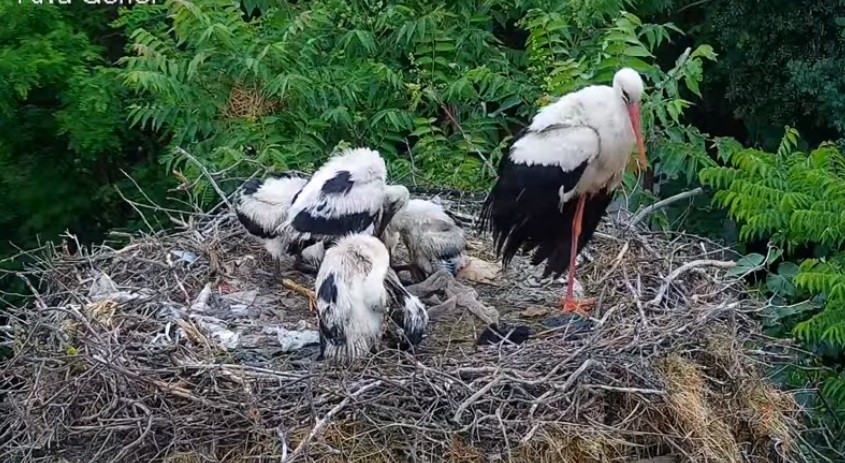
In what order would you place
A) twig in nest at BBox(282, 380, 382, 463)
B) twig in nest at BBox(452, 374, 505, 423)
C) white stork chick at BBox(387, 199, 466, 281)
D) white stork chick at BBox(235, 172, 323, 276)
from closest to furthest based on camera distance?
twig in nest at BBox(282, 380, 382, 463)
twig in nest at BBox(452, 374, 505, 423)
white stork chick at BBox(235, 172, 323, 276)
white stork chick at BBox(387, 199, 466, 281)

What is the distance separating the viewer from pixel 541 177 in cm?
531

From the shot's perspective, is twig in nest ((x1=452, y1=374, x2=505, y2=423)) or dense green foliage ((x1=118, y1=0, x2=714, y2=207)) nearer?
twig in nest ((x1=452, y1=374, x2=505, y2=423))

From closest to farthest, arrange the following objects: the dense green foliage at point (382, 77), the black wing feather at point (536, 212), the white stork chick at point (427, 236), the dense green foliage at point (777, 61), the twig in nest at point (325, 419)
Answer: the twig in nest at point (325, 419), the black wing feather at point (536, 212), the white stork chick at point (427, 236), the dense green foliage at point (382, 77), the dense green foliage at point (777, 61)

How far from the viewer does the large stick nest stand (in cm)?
423

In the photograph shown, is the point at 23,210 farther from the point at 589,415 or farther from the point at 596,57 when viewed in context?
the point at 589,415

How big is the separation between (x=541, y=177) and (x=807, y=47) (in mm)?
3889

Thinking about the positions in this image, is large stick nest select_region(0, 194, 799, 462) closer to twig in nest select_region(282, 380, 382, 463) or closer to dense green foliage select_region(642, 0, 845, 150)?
twig in nest select_region(282, 380, 382, 463)

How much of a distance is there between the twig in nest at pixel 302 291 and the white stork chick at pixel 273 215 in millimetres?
129

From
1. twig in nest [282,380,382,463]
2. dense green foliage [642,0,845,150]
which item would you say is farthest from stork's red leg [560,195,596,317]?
dense green foliage [642,0,845,150]

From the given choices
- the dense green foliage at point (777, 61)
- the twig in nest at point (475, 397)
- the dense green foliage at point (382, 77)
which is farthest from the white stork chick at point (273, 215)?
the dense green foliage at point (777, 61)

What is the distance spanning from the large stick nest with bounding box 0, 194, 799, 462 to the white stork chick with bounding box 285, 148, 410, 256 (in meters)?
0.46

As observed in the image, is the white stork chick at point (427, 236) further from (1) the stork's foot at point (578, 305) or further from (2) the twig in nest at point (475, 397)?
(2) the twig in nest at point (475, 397)

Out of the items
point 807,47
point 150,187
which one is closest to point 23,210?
point 150,187

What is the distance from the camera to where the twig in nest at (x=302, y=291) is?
17.9 ft
